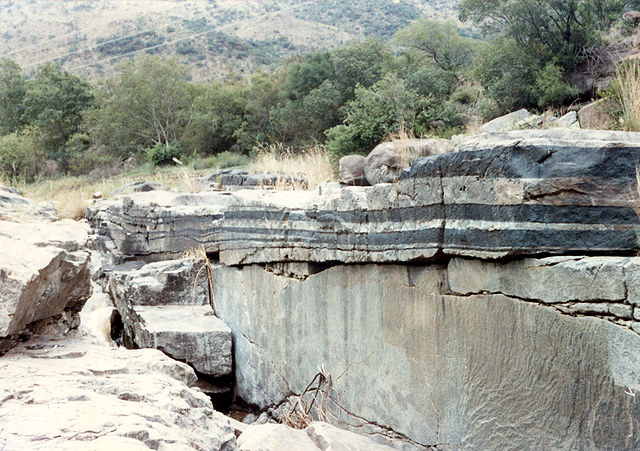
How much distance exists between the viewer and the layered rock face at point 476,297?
2.19 meters

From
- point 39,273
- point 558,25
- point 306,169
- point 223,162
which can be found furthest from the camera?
point 223,162

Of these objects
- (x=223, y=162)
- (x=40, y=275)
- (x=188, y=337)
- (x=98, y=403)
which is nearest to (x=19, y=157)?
(x=223, y=162)

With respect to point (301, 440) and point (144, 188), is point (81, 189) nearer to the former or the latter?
point (144, 188)

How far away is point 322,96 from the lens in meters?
15.7

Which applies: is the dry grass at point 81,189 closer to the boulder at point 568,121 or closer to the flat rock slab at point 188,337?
the flat rock slab at point 188,337

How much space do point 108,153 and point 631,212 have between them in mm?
24246

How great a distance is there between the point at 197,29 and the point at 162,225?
46.4m

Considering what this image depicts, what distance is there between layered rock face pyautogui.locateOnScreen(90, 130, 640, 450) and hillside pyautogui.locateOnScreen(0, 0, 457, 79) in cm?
3511

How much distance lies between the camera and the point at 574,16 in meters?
10.2

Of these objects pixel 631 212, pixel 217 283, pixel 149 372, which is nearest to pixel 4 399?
pixel 149 372

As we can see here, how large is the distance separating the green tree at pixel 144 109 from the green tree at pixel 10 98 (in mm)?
6991

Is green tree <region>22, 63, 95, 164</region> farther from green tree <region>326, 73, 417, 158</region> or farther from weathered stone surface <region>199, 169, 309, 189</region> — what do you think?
green tree <region>326, 73, 417, 158</region>

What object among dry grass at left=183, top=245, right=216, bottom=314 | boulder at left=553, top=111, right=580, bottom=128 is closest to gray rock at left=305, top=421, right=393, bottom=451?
dry grass at left=183, top=245, right=216, bottom=314

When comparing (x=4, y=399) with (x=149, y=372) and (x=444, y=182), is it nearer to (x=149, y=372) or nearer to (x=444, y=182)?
(x=149, y=372)
